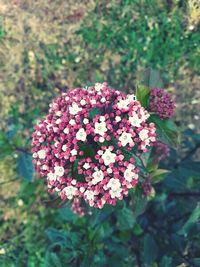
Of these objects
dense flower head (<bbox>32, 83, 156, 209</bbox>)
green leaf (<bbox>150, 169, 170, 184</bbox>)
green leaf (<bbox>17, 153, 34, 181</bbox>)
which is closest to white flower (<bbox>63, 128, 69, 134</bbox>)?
dense flower head (<bbox>32, 83, 156, 209</bbox>)

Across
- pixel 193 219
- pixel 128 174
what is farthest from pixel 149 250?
pixel 128 174

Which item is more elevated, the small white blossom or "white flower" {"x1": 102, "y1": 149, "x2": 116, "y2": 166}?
the small white blossom

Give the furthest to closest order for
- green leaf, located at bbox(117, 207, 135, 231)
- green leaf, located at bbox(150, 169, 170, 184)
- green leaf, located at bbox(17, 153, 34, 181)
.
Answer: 1. green leaf, located at bbox(17, 153, 34, 181)
2. green leaf, located at bbox(117, 207, 135, 231)
3. green leaf, located at bbox(150, 169, 170, 184)

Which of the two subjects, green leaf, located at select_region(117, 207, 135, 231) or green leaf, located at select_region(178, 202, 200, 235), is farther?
green leaf, located at select_region(117, 207, 135, 231)

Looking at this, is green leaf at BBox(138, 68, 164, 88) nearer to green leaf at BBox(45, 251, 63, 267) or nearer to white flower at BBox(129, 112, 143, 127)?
white flower at BBox(129, 112, 143, 127)

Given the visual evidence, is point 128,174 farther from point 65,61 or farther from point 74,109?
point 65,61

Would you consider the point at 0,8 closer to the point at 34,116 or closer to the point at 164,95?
the point at 34,116
